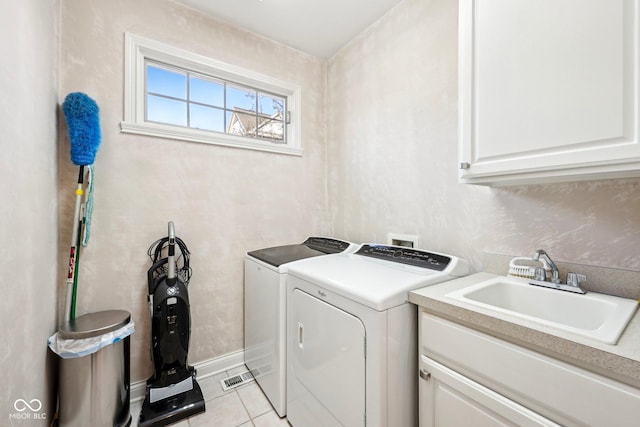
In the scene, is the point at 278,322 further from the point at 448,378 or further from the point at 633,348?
the point at 633,348

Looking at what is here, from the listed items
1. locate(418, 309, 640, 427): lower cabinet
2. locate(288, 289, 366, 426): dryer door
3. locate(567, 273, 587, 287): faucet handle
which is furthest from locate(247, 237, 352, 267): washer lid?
locate(567, 273, 587, 287): faucet handle

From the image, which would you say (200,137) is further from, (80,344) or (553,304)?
(553,304)

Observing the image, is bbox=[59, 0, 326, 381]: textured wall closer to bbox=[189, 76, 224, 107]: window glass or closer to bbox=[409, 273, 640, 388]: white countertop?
bbox=[189, 76, 224, 107]: window glass

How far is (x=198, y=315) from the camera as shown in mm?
1965

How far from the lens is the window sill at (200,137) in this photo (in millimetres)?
1732

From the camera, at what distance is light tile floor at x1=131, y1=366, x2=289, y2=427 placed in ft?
5.09

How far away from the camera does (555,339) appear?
0.71 m

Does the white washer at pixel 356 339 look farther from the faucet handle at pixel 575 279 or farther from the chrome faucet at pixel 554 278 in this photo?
the faucet handle at pixel 575 279

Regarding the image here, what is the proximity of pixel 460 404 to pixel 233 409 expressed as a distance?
4.62 feet

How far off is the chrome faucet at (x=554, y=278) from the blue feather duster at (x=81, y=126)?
2355mm

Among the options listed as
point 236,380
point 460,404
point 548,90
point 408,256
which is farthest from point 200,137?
point 460,404

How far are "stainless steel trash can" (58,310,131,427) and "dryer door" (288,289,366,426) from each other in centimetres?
97

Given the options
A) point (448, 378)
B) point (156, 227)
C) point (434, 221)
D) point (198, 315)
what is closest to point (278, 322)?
point (198, 315)

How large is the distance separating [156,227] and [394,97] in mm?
1978
